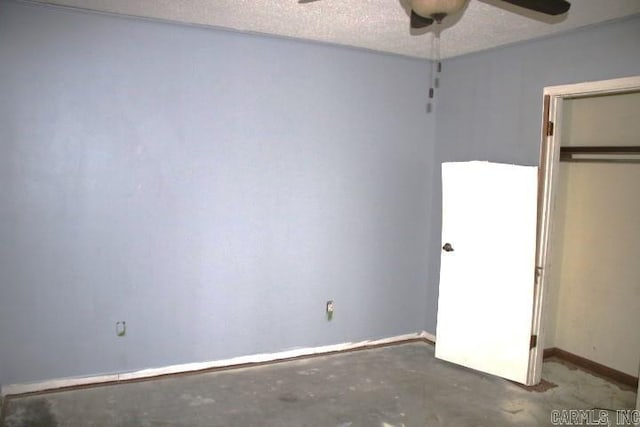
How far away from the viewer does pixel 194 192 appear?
11.6ft

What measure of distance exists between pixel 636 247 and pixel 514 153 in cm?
113

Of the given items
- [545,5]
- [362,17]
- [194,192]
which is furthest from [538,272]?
[194,192]

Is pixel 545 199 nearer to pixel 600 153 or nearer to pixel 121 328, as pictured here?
pixel 600 153

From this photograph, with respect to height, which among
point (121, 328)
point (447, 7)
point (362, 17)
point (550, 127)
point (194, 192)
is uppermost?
point (362, 17)

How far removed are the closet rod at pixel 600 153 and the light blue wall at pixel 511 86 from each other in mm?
639

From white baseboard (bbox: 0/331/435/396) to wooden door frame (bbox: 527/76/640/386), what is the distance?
1.04 m

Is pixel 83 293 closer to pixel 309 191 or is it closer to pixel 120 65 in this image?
pixel 120 65

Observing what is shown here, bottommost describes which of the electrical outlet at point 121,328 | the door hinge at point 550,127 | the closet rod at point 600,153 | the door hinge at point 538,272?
the electrical outlet at point 121,328

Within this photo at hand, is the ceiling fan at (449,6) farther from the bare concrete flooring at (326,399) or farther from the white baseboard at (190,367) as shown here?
the white baseboard at (190,367)

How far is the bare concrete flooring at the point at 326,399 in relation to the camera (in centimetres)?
300

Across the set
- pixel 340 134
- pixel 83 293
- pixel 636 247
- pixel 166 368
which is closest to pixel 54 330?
pixel 83 293

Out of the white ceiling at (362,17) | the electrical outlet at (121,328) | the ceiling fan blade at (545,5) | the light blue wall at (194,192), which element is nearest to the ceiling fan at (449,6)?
the ceiling fan blade at (545,5)

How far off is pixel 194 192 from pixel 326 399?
65.9 inches

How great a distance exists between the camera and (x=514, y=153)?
3.72 metres
